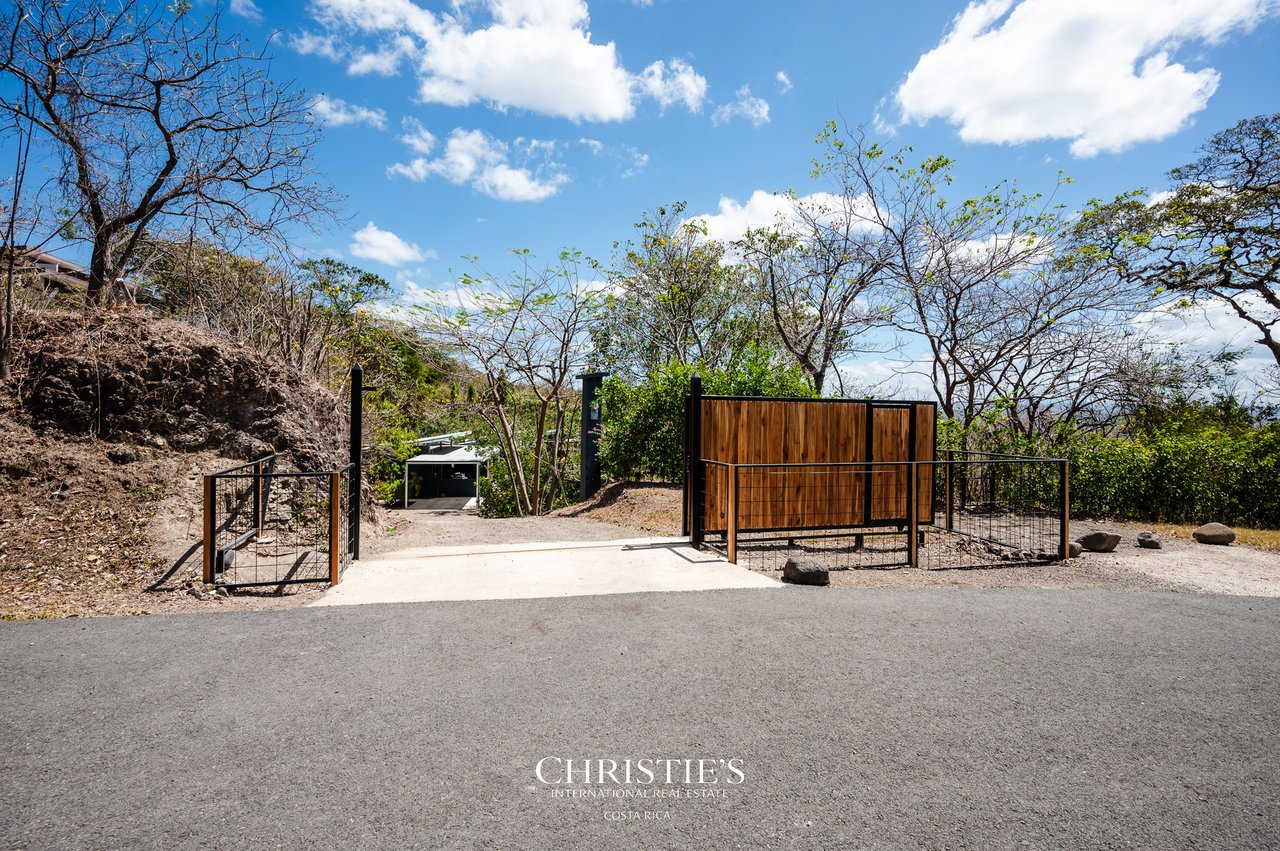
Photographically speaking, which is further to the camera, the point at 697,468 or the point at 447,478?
the point at 447,478

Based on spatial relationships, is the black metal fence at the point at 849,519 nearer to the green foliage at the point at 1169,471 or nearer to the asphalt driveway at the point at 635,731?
the green foliage at the point at 1169,471

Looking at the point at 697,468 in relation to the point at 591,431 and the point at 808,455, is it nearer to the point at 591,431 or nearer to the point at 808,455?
the point at 808,455

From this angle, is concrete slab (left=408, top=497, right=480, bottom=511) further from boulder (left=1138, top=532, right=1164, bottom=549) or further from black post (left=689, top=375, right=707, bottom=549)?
boulder (left=1138, top=532, right=1164, bottom=549)

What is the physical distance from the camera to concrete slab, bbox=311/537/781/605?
536cm

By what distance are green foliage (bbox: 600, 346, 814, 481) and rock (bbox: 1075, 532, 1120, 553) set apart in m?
4.75

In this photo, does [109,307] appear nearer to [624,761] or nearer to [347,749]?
[347,749]

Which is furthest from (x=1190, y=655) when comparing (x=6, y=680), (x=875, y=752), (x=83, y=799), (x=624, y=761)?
(x=6, y=680)

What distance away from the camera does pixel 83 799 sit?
2324 millimetres

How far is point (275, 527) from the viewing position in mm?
7332

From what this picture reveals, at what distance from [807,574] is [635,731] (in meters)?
3.31

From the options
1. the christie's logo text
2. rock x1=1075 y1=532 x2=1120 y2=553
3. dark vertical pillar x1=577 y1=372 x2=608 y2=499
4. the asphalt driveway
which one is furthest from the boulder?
dark vertical pillar x1=577 y1=372 x2=608 y2=499

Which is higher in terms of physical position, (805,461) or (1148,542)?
(805,461)

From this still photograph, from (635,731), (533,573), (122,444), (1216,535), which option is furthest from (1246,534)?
(122,444)

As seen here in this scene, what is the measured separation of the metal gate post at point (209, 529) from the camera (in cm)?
493
